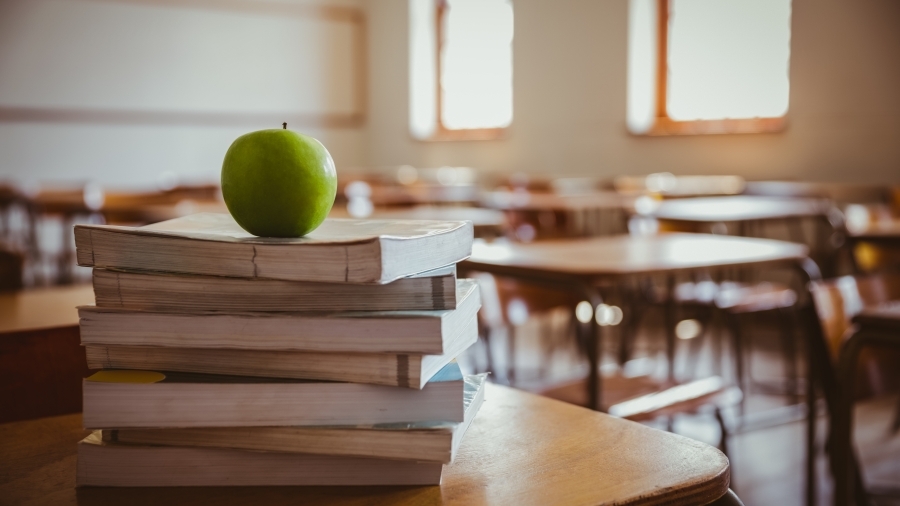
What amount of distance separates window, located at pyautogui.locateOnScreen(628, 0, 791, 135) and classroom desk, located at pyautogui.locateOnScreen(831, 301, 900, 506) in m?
4.77

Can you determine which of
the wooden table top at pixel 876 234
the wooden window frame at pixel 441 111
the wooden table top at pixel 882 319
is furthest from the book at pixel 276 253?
the wooden window frame at pixel 441 111

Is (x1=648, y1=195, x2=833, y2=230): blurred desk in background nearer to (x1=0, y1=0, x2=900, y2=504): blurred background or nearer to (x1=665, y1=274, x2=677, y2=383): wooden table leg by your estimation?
(x1=0, y1=0, x2=900, y2=504): blurred background

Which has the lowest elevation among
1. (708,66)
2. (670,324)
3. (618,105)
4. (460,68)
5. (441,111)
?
(670,324)

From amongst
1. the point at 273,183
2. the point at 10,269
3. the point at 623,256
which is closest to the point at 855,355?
the point at 623,256

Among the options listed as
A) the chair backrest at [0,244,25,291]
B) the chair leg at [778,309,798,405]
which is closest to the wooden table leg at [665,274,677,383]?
the chair leg at [778,309,798,405]

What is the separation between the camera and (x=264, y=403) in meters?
0.54

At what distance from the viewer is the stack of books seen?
0.53 metres

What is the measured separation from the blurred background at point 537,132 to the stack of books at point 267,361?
0.95 metres

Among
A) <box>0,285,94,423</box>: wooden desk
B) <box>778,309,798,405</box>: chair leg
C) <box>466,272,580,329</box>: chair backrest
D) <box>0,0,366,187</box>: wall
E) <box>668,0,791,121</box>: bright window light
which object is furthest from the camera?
<box>0,0,366,187</box>: wall

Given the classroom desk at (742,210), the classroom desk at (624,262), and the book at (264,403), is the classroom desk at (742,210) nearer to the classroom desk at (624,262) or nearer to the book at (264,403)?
the classroom desk at (624,262)

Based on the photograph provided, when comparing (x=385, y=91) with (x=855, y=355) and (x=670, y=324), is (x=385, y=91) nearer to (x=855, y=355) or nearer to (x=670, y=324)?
(x=670, y=324)

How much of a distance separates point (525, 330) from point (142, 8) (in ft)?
18.8

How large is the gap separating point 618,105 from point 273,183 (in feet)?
21.9

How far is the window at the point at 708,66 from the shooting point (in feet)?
19.6
